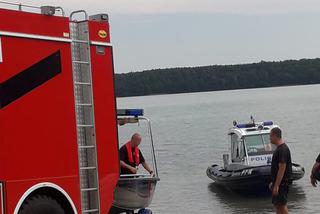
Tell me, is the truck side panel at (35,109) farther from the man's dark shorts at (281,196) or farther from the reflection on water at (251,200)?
the reflection on water at (251,200)

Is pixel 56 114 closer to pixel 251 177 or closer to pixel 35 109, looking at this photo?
pixel 35 109

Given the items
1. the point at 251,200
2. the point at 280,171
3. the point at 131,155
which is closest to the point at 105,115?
the point at 131,155

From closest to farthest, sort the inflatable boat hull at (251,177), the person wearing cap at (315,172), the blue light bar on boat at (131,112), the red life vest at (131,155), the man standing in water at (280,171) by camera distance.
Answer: the man standing in water at (280,171) → the person wearing cap at (315,172) → the blue light bar on boat at (131,112) → the red life vest at (131,155) → the inflatable boat hull at (251,177)

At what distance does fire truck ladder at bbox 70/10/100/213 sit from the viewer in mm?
8383

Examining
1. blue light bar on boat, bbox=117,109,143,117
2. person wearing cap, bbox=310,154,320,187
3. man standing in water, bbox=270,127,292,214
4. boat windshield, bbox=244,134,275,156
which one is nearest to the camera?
man standing in water, bbox=270,127,292,214

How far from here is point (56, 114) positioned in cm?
796

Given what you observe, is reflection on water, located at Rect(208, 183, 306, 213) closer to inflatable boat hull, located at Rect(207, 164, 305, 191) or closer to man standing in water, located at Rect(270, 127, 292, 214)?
inflatable boat hull, located at Rect(207, 164, 305, 191)

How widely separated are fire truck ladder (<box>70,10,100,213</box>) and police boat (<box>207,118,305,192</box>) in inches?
408

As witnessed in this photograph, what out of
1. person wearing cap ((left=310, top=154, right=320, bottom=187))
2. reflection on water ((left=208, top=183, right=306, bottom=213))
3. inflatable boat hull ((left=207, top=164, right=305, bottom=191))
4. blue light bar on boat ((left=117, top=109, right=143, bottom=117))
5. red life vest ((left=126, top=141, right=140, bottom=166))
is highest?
blue light bar on boat ((left=117, top=109, right=143, bottom=117))

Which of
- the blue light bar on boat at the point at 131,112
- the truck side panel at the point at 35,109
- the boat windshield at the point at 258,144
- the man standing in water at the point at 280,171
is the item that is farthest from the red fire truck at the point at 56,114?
the boat windshield at the point at 258,144

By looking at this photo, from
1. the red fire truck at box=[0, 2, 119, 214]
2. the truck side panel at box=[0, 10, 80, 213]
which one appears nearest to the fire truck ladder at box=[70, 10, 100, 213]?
the red fire truck at box=[0, 2, 119, 214]

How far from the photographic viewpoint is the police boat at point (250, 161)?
18.3m

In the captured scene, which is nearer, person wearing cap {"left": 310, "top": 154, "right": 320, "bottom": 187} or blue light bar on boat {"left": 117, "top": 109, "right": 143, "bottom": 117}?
person wearing cap {"left": 310, "top": 154, "right": 320, "bottom": 187}

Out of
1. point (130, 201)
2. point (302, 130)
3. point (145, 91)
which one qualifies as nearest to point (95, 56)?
point (130, 201)
